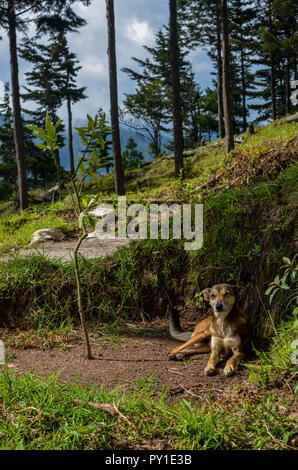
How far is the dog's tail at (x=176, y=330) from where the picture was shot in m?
4.02

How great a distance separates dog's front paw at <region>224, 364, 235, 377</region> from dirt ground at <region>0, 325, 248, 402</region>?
0.03 m

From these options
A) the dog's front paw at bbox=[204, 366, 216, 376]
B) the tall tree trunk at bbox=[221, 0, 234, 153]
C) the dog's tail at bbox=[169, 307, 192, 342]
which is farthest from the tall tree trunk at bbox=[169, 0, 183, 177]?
the dog's front paw at bbox=[204, 366, 216, 376]

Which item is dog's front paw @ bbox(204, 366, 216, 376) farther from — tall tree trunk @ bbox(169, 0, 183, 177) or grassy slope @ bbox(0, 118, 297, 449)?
tall tree trunk @ bbox(169, 0, 183, 177)

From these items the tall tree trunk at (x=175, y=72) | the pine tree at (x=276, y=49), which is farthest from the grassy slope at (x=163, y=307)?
the pine tree at (x=276, y=49)

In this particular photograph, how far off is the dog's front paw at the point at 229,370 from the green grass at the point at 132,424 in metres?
0.57

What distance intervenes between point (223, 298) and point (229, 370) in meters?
0.62

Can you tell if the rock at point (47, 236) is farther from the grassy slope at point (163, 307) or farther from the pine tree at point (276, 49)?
the pine tree at point (276, 49)

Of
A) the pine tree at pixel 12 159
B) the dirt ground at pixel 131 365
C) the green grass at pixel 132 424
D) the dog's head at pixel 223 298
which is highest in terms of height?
the pine tree at pixel 12 159

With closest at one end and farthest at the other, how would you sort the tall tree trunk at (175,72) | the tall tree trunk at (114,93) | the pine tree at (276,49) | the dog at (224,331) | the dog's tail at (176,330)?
the dog at (224,331) < the dog's tail at (176,330) < the tall tree trunk at (114,93) < the tall tree trunk at (175,72) < the pine tree at (276,49)

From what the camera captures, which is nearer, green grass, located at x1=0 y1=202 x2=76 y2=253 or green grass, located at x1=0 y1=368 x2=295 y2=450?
green grass, located at x1=0 y1=368 x2=295 y2=450

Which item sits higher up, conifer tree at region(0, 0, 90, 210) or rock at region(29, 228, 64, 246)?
conifer tree at region(0, 0, 90, 210)

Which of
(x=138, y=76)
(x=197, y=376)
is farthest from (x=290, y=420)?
(x=138, y=76)

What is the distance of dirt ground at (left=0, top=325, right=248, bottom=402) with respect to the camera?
3018mm

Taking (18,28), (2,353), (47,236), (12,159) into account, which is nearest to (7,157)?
(12,159)
